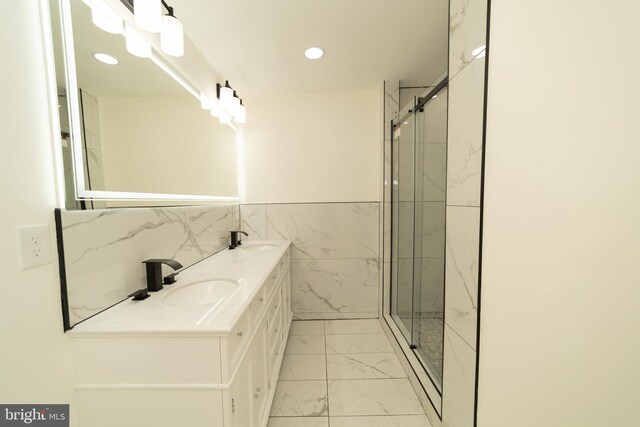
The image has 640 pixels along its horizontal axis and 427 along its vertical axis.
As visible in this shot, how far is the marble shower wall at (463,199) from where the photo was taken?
0.87 meters

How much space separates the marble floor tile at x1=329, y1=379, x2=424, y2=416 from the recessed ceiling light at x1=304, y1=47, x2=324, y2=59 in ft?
8.11

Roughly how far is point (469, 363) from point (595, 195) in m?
0.75

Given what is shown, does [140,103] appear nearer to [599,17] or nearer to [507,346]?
[599,17]

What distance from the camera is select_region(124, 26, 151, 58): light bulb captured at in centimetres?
110

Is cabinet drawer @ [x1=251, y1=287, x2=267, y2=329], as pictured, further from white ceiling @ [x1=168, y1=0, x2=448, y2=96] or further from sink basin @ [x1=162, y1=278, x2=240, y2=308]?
white ceiling @ [x1=168, y1=0, x2=448, y2=96]

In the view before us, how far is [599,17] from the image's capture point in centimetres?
58

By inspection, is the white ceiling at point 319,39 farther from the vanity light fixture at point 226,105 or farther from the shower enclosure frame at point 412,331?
the shower enclosure frame at point 412,331

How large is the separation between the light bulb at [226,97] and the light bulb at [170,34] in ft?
2.49

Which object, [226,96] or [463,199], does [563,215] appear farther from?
[226,96]

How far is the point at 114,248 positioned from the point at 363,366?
5.98 ft

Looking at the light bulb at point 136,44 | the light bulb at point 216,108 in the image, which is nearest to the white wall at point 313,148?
the light bulb at point 216,108

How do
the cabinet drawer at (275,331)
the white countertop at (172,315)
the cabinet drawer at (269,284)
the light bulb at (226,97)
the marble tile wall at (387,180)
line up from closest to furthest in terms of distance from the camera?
the white countertop at (172,315), the cabinet drawer at (269,284), the cabinet drawer at (275,331), the light bulb at (226,97), the marble tile wall at (387,180)

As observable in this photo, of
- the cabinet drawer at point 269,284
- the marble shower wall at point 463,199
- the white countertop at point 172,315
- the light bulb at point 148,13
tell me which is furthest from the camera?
the cabinet drawer at point 269,284

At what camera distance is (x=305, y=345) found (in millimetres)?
2104
